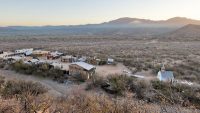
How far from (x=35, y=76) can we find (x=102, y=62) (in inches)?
479

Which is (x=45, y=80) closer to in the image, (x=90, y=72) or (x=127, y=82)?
(x=90, y=72)

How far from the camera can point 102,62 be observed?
3838 centimetres

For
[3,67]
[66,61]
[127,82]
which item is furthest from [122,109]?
[66,61]

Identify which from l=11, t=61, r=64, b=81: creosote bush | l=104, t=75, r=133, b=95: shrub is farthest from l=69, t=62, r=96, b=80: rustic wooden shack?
l=104, t=75, r=133, b=95: shrub

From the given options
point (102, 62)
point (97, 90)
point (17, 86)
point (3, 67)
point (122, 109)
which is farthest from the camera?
point (102, 62)

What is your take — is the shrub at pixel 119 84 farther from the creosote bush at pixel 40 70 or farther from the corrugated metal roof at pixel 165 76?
the creosote bush at pixel 40 70

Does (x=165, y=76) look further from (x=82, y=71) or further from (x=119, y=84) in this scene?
(x=82, y=71)

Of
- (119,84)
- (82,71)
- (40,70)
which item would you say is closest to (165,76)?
(119,84)

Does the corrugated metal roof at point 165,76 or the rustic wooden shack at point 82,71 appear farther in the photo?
the rustic wooden shack at point 82,71

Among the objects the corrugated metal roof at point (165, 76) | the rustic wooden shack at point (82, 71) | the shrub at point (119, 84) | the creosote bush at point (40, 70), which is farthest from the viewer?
the creosote bush at point (40, 70)

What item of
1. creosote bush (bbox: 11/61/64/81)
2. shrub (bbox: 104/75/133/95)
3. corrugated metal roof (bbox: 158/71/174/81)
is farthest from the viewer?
creosote bush (bbox: 11/61/64/81)

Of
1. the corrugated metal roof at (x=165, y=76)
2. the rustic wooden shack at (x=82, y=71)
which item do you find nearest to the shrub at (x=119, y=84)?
the rustic wooden shack at (x=82, y=71)

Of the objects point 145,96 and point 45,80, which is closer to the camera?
point 145,96

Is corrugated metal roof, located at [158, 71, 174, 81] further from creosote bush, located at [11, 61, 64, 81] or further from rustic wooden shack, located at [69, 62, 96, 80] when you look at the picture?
creosote bush, located at [11, 61, 64, 81]
